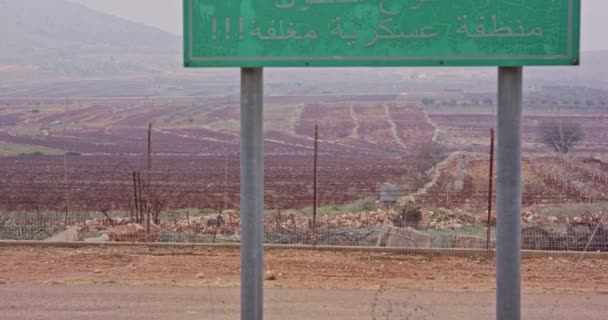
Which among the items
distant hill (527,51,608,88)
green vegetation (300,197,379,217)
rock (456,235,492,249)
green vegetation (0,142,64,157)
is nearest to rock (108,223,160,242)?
rock (456,235,492,249)

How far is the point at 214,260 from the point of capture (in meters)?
13.1

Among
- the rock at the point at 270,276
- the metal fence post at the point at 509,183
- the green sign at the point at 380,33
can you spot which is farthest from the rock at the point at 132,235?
the metal fence post at the point at 509,183

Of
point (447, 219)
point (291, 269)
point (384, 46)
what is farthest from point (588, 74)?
point (384, 46)

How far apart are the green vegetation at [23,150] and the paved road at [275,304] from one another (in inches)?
1929

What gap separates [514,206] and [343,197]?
2623 centimetres

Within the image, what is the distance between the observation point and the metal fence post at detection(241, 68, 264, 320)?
5637 millimetres

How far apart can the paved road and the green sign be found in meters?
4.02

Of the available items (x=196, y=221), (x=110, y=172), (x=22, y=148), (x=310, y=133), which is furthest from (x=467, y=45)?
(x=310, y=133)

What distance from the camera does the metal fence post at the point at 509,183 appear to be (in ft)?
17.1

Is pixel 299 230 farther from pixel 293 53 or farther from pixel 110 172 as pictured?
pixel 110 172

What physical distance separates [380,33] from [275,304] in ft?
16.6

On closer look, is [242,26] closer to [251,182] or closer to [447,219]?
[251,182]

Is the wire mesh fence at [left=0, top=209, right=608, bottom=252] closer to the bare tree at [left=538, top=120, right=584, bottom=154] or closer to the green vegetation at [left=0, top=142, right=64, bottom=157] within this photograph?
the bare tree at [left=538, top=120, right=584, bottom=154]

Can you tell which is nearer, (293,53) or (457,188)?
(293,53)
